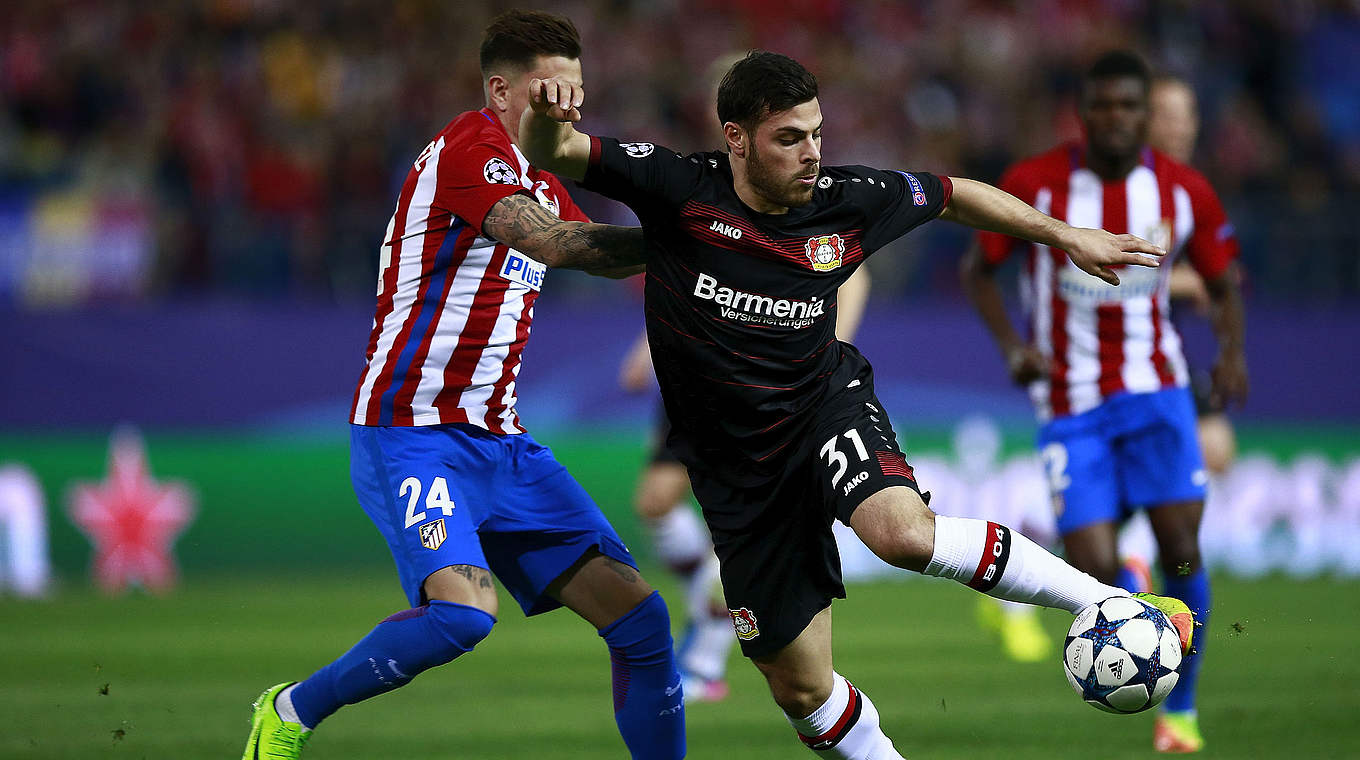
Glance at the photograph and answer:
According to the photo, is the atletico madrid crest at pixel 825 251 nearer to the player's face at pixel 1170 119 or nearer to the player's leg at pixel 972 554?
the player's leg at pixel 972 554

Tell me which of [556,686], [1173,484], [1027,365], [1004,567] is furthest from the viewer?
[556,686]

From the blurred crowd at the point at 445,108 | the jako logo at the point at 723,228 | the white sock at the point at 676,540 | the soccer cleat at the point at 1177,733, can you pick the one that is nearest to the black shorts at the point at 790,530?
the jako logo at the point at 723,228

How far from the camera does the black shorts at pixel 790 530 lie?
5.10 m

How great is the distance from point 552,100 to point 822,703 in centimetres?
194

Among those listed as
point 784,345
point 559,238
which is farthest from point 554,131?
point 784,345

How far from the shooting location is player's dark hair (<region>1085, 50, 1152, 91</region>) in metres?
6.74

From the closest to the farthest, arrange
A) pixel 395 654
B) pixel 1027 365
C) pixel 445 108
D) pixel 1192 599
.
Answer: pixel 395 654 → pixel 1192 599 → pixel 1027 365 → pixel 445 108

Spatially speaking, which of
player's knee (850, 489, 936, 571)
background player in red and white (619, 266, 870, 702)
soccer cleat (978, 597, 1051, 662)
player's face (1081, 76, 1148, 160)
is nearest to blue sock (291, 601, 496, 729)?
player's knee (850, 489, 936, 571)

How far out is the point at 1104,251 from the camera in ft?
16.4

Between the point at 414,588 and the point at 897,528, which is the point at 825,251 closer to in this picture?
the point at 897,528

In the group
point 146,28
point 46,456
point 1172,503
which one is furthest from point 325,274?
point 1172,503

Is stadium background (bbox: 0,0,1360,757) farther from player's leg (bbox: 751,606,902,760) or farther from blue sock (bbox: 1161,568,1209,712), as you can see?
player's leg (bbox: 751,606,902,760)

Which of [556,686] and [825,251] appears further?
[556,686]

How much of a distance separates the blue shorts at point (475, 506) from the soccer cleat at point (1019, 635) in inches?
181
